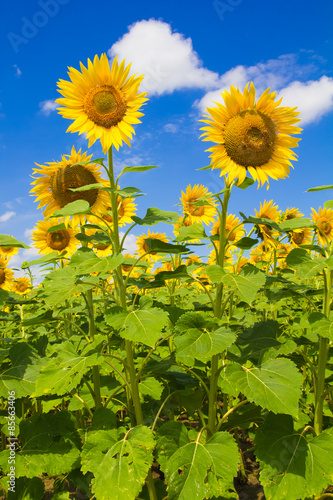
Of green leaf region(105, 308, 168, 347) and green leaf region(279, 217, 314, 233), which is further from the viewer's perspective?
green leaf region(279, 217, 314, 233)

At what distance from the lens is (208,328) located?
2.17 m

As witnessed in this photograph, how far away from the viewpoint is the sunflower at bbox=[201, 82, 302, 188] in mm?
2373

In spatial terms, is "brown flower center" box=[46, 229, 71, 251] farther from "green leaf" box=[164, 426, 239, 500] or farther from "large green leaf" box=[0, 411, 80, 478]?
"green leaf" box=[164, 426, 239, 500]

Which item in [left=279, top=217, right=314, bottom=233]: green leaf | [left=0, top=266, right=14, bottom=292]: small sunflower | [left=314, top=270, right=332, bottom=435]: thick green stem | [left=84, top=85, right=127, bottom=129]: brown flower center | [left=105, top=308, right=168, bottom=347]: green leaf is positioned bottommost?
[left=314, top=270, right=332, bottom=435]: thick green stem

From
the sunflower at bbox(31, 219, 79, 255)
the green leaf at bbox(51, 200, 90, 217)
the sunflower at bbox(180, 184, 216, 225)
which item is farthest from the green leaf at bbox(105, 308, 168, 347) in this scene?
the sunflower at bbox(180, 184, 216, 225)

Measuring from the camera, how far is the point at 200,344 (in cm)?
192

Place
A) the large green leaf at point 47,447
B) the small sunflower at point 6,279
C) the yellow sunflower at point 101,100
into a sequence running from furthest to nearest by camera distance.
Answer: the small sunflower at point 6,279
the yellow sunflower at point 101,100
the large green leaf at point 47,447

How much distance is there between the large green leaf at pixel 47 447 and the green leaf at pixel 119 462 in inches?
14.7

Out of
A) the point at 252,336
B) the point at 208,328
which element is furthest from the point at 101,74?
the point at 252,336

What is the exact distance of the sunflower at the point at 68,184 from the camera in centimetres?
297

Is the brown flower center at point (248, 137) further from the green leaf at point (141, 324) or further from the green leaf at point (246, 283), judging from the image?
the green leaf at point (141, 324)

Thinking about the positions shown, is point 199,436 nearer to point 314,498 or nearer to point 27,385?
point 314,498

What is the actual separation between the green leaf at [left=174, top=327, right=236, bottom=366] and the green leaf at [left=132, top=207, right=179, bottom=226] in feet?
2.49

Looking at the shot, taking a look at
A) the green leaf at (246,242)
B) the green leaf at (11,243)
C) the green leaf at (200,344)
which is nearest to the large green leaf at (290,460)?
the green leaf at (200,344)
